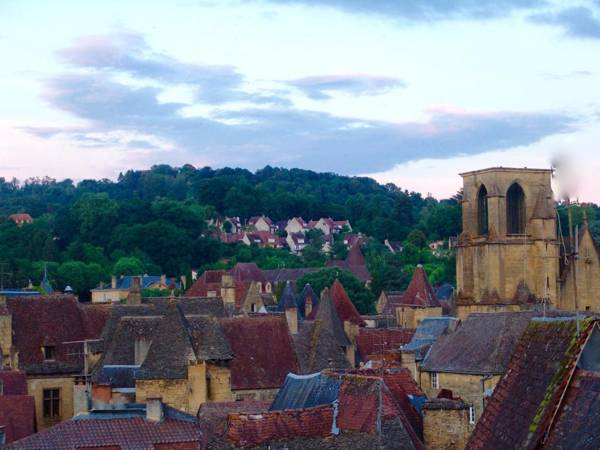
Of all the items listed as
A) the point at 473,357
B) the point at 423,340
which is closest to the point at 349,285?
the point at 423,340

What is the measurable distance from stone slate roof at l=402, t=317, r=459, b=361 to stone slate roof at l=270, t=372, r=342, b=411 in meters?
14.4

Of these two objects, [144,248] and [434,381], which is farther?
[144,248]

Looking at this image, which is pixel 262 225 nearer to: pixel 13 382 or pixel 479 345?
pixel 479 345

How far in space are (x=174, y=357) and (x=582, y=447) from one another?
29.7m

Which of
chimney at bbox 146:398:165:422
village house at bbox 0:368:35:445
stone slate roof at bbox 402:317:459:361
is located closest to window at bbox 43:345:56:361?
village house at bbox 0:368:35:445

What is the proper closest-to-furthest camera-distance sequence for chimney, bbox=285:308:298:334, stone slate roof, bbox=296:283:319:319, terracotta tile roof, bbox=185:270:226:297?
chimney, bbox=285:308:298:334
stone slate roof, bbox=296:283:319:319
terracotta tile roof, bbox=185:270:226:297

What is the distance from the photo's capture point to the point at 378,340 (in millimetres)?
56188

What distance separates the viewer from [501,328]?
39.6m

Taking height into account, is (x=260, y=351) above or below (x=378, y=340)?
above

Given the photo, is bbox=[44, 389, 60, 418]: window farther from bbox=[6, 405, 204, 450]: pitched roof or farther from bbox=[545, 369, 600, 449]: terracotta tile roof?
bbox=[545, 369, 600, 449]: terracotta tile roof

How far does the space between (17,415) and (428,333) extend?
2188 cm

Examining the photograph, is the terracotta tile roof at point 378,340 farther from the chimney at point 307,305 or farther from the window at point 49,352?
the window at point 49,352

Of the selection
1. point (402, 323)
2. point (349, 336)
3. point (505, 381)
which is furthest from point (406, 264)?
point (505, 381)

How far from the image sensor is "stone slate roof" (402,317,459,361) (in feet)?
146
